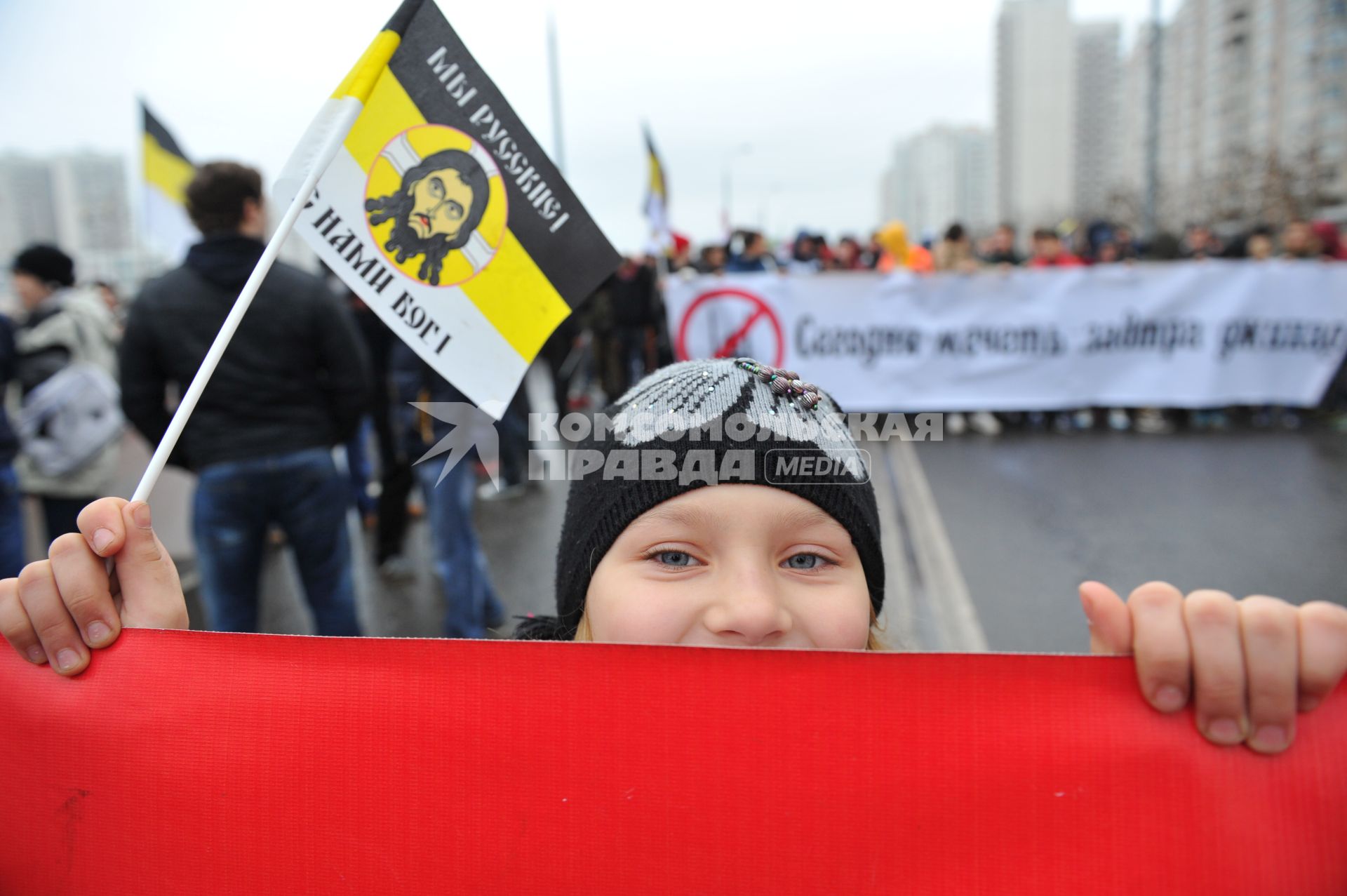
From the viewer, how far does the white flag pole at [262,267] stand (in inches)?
49.1

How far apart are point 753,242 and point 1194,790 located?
33.5 feet

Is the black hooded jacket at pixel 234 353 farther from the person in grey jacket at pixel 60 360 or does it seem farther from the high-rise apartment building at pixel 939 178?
the high-rise apartment building at pixel 939 178

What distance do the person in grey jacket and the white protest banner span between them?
5629 millimetres

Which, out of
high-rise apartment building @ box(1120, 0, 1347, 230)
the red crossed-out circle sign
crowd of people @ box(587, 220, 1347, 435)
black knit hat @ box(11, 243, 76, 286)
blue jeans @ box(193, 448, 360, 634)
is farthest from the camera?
Result: high-rise apartment building @ box(1120, 0, 1347, 230)

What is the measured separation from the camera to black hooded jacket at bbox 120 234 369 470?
3240mm

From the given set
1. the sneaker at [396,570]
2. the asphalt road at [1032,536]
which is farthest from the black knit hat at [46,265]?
the sneaker at [396,570]

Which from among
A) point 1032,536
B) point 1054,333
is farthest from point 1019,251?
point 1032,536

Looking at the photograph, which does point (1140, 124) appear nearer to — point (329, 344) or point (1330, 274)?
point (1330, 274)

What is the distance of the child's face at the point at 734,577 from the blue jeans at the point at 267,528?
7.74 feet

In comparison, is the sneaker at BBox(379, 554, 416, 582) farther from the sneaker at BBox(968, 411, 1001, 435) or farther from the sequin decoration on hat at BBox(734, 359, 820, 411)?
the sneaker at BBox(968, 411, 1001, 435)

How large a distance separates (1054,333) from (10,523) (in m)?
9.53

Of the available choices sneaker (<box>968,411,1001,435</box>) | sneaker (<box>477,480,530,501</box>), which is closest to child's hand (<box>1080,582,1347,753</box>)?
sneaker (<box>477,480,530,501</box>)

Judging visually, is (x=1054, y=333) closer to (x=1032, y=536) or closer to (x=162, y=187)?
(x=1032, y=536)

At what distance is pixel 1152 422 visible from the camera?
32.3ft
